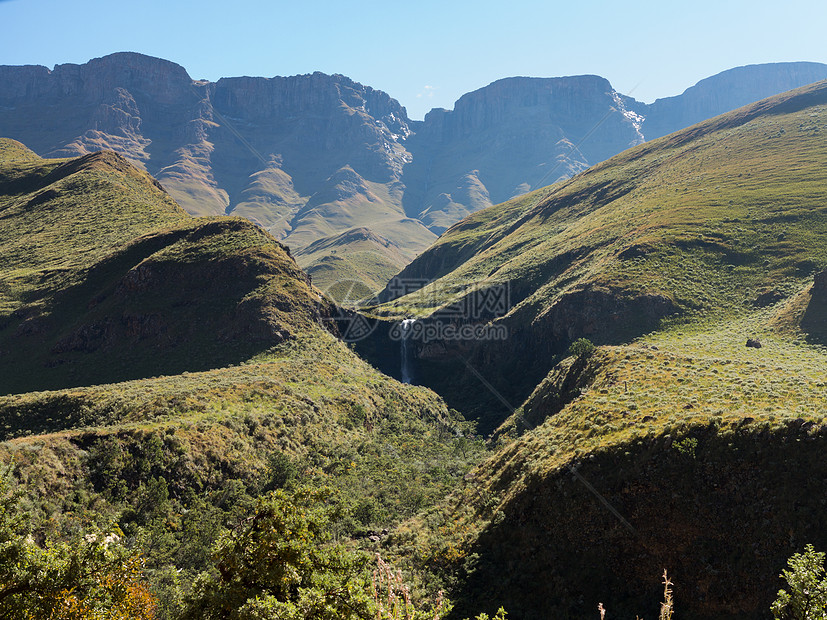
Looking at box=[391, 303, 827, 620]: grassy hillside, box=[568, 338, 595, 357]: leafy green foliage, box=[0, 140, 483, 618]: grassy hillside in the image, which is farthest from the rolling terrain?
Result: box=[0, 140, 483, 618]: grassy hillside

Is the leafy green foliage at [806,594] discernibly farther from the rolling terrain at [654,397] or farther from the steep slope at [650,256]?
the steep slope at [650,256]

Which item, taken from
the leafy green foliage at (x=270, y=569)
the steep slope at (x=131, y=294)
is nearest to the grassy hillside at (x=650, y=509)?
the leafy green foliage at (x=270, y=569)

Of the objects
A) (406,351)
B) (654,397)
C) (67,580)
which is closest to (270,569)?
(67,580)

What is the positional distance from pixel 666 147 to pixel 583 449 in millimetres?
142338

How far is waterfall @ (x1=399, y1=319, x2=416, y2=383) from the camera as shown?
300 feet

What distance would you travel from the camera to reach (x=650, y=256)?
73.0 metres

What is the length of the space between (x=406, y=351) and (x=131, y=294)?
2010 inches

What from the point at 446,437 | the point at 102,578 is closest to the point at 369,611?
the point at 102,578

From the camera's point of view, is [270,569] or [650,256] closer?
[270,569]

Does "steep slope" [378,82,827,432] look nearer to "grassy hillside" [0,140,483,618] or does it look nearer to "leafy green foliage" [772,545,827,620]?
"grassy hillside" [0,140,483,618]

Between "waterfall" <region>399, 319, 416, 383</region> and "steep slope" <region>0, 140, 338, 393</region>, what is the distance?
67.6 ft

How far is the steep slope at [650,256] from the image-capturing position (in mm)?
65250

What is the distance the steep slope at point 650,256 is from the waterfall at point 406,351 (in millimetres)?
3041

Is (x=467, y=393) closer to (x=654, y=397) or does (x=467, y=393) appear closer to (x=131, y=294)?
(x=654, y=397)
